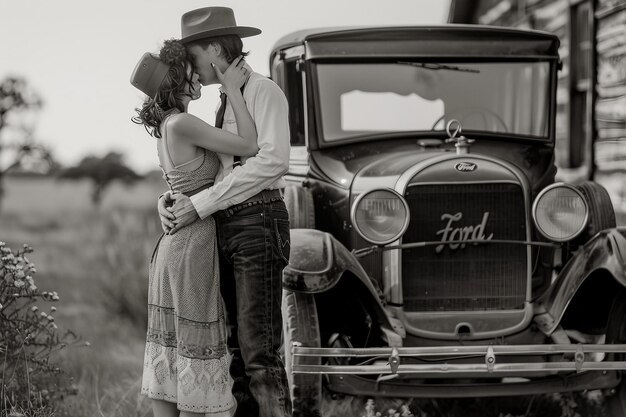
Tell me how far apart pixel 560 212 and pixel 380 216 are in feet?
2.89

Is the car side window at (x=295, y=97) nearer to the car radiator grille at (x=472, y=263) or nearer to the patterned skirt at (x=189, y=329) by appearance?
the car radiator grille at (x=472, y=263)

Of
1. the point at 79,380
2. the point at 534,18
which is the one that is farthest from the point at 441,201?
the point at 534,18

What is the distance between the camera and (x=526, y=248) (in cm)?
441

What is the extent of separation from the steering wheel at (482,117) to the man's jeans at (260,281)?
1911mm

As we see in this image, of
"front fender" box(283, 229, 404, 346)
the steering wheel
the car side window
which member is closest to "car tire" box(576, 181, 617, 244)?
the steering wheel

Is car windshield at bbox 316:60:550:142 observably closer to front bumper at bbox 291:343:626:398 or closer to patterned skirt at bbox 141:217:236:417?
front bumper at bbox 291:343:626:398

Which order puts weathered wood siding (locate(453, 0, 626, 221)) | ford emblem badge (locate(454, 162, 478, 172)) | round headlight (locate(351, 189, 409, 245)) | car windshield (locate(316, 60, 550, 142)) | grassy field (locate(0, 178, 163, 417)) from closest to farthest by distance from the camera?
round headlight (locate(351, 189, 409, 245)) < ford emblem badge (locate(454, 162, 478, 172)) < grassy field (locate(0, 178, 163, 417)) < car windshield (locate(316, 60, 550, 142)) < weathered wood siding (locate(453, 0, 626, 221))

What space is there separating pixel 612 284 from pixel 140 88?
2525mm

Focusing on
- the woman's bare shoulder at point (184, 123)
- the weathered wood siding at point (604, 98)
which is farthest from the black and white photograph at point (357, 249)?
the weathered wood siding at point (604, 98)

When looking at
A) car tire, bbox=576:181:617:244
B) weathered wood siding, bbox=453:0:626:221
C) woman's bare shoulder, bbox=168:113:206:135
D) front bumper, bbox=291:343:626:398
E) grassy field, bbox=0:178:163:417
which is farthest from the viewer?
weathered wood siding, bbox=453:0:626:221

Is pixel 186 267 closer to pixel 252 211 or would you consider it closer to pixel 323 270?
pixel 252 211

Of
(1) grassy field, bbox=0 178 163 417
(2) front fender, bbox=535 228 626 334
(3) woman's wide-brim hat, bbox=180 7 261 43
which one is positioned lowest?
(1) grassy field, bbox=0 178 163 417

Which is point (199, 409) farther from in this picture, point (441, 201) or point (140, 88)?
point (441, 201)

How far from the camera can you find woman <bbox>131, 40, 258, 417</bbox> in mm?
3252
